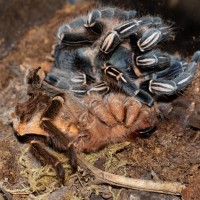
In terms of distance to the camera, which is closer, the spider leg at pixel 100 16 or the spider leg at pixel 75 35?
the spider leg at pixel 100 16

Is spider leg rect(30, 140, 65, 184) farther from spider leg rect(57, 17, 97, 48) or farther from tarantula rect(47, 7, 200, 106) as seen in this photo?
spider leg rect(57, 17, 97, 48)

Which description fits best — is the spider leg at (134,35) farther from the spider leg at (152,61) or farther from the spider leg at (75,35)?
the spider leg at (75,35)

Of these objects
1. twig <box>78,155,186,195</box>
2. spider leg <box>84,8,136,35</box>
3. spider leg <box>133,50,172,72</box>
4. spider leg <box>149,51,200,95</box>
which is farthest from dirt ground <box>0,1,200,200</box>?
spider leg <box>84,8,136,35</box>

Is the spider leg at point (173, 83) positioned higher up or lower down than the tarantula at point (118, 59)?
lower down

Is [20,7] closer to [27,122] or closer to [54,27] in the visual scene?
[54,27]

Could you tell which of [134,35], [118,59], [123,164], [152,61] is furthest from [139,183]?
[134,35]

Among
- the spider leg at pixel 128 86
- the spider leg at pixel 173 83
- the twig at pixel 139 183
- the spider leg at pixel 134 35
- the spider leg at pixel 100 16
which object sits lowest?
the twig at pixel 139 183

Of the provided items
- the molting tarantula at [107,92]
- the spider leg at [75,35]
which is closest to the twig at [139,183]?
the molting tarantula at [107,92]
